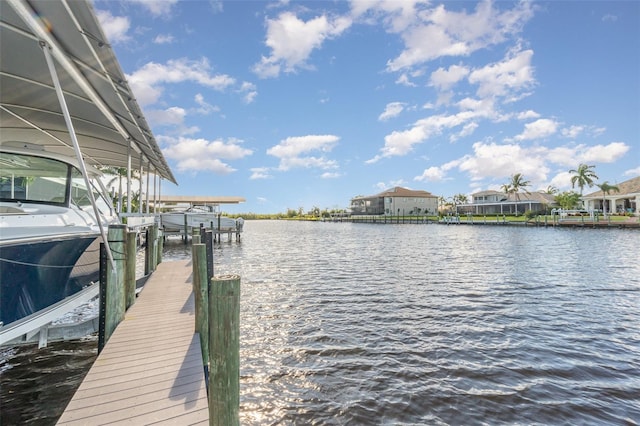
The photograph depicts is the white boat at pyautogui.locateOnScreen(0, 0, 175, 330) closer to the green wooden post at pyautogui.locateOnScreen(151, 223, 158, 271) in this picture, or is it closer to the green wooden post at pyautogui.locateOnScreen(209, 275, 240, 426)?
the green wooden post at pyautogui.locateOnScreen(209, 275, 240, 426)

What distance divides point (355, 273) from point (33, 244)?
11.9 m

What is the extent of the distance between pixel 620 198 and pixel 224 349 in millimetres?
80935

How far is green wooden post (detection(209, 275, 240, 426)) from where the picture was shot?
3105 millimetres

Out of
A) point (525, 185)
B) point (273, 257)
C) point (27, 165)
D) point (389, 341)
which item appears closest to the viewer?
point (27, 165)

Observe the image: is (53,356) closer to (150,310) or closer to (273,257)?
(150,310)

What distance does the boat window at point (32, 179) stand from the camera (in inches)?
205

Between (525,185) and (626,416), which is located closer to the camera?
(626,416)

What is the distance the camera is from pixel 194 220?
28.6 m

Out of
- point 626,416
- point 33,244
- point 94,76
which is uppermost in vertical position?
point 94,76

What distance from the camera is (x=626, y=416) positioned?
15.4 feet

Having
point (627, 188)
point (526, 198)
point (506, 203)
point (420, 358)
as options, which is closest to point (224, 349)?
point (420, 358)

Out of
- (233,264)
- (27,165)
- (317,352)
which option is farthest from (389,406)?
(233,264)

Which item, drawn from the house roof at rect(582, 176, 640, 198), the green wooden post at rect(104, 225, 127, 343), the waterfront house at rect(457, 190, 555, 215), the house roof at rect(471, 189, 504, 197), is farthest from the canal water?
the house roof at rect(471, 189, 504, 197)

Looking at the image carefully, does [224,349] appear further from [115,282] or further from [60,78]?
[60,78]
